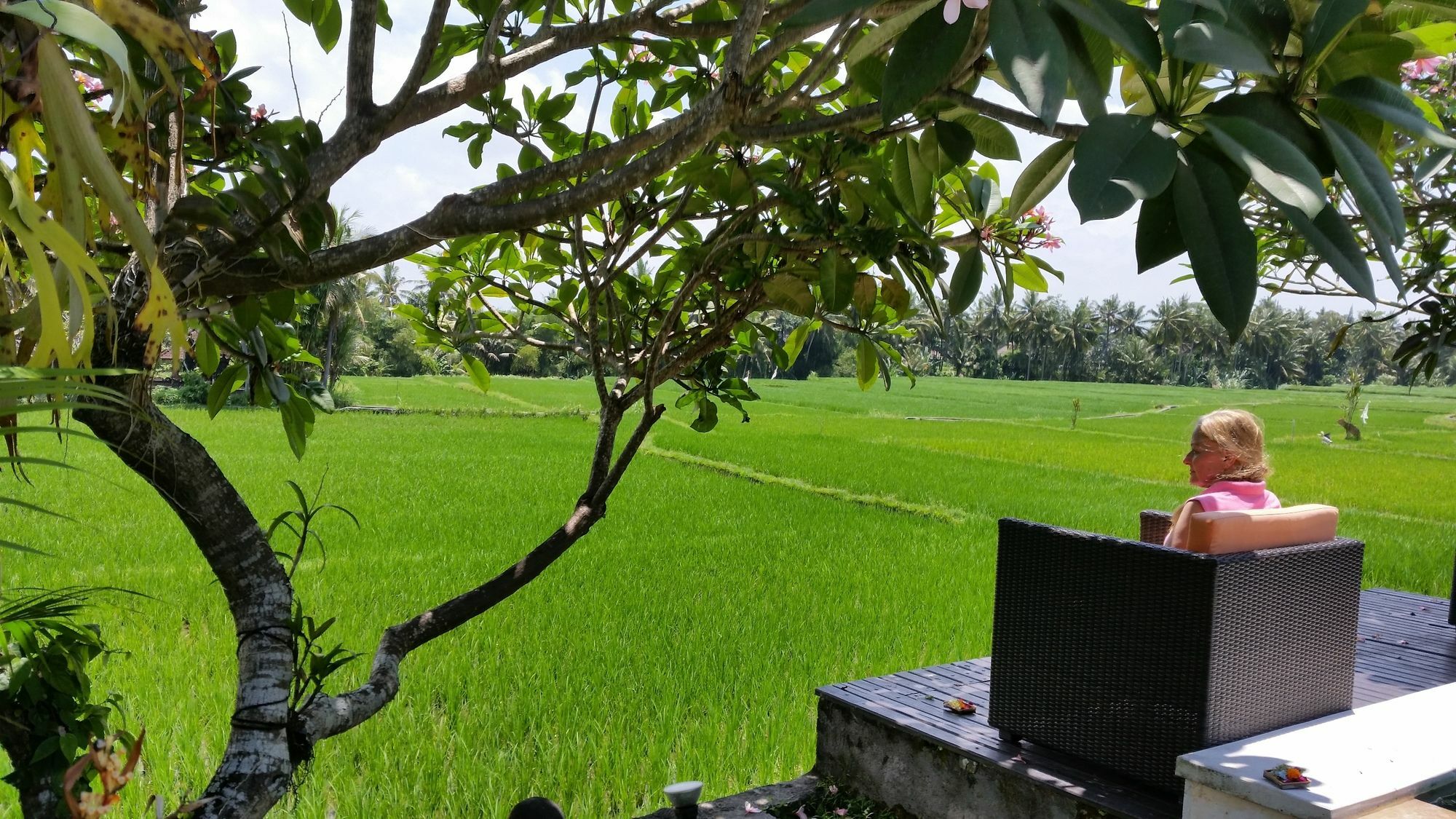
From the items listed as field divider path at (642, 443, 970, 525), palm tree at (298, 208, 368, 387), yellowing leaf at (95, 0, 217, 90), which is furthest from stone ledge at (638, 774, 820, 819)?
palm tree at (298, 208, 368, 387)

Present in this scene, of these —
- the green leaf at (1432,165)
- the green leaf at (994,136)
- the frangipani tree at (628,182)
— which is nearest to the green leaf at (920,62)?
the frangipani tree at (628,182)

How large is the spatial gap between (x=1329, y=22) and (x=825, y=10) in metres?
0.25

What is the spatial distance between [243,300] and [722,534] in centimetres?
481

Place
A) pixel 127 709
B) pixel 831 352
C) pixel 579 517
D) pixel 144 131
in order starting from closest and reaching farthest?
1. pixel 144 131
2. pixel 579 517
3. pixel 127 709
4. pixel 831 352

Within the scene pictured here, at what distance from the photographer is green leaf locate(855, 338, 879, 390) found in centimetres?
143

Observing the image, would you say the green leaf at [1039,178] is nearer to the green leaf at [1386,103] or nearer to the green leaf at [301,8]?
the green leaf at [1386,103]

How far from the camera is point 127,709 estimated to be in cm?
247

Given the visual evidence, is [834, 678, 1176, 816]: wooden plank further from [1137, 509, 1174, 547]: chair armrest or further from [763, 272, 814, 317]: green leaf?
[763, 272, 814, 317]: green leaf

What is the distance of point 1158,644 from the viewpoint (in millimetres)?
1540

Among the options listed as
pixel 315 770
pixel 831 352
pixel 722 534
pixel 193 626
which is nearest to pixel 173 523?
pixel 193 626

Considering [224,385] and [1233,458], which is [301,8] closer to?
[224,385]

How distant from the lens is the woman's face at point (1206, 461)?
1.83 meters

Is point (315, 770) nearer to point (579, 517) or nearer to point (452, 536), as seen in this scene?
point (579, 517)

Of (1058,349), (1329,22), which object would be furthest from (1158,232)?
(1058,349)
